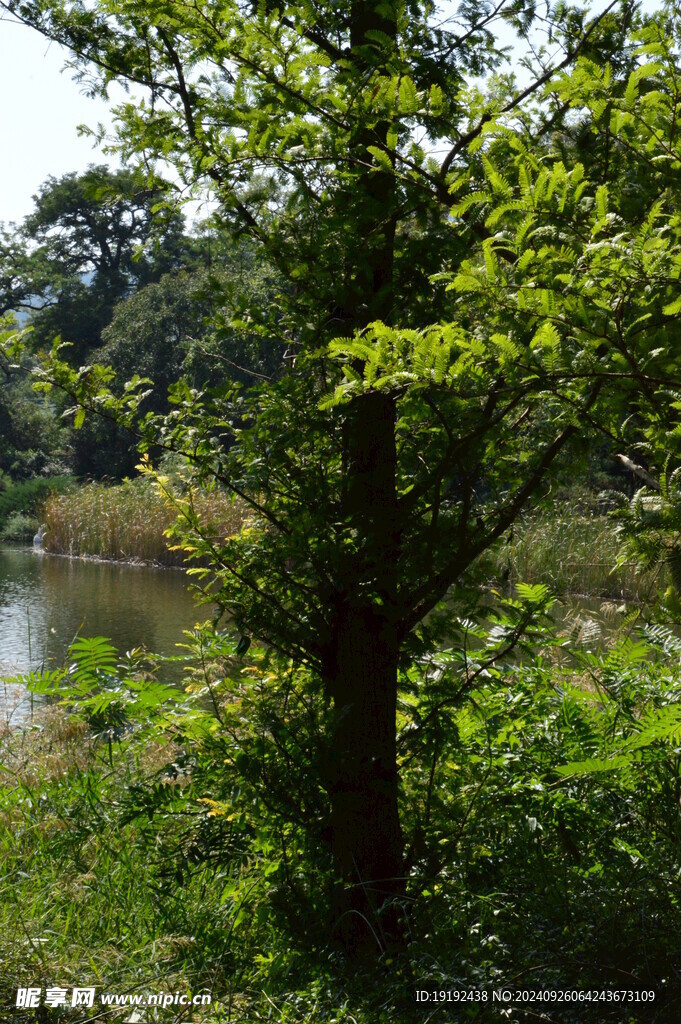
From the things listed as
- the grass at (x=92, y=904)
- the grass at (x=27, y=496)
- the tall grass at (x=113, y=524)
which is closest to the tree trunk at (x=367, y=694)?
the grass at (x=92, y=904)

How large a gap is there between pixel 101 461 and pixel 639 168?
29061mm

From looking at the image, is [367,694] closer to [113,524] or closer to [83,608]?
[83,608]

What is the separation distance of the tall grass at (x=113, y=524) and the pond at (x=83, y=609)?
12.9 inches

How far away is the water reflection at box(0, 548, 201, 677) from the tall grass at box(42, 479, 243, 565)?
0.40 m

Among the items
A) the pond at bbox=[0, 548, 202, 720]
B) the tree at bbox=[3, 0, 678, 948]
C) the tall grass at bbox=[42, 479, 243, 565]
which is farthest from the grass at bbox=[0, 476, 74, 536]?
the tree at bbox=[3, 0, 678, 948]

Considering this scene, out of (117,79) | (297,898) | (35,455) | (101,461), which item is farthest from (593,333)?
(35,455)

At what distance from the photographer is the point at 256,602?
279 centimetres

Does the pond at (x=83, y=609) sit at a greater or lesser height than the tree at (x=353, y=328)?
lesser

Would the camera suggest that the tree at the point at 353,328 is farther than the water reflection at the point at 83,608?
No

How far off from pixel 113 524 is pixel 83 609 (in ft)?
19.5

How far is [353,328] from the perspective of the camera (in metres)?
2.75

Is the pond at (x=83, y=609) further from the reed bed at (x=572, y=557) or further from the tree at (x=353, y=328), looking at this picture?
the reed bed at (x=572, y=557)

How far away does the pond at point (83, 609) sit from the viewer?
8438 mm

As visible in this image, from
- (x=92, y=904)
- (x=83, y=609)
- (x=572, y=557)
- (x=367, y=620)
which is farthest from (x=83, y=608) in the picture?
(x=367, y=620)
